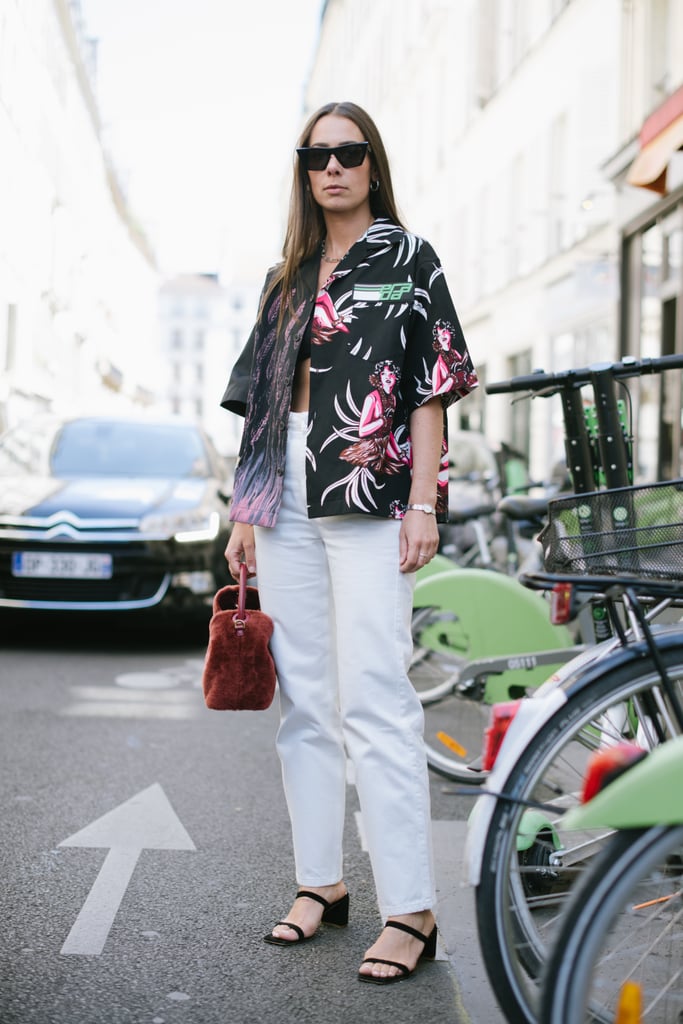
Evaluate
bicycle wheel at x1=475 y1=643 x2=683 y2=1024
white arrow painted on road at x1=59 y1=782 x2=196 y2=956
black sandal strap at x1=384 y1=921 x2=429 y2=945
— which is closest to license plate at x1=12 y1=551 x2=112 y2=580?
white arrow painted on road at x1=59 y1=782 x2=196 y2=956

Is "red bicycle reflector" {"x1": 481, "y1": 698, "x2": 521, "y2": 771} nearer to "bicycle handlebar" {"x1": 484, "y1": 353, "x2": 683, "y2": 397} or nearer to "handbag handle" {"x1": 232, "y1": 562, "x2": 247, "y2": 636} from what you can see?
"handbag handle" {"x1": 232, "y1": 562, "x2": 247, "y2": 636}

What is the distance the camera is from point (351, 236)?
304cm

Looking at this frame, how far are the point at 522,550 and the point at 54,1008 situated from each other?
495 centimetres

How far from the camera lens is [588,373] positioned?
336cm

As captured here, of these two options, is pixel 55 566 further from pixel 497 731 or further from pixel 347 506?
pixel 497 731

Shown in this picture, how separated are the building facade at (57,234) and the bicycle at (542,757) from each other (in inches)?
176

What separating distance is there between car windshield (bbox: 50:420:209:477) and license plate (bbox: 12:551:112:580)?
0.97 meters

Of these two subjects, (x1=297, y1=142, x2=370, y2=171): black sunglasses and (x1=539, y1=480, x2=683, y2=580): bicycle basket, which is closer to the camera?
(x1=539, y1=480, x2=683, y2=580): bicycle basket

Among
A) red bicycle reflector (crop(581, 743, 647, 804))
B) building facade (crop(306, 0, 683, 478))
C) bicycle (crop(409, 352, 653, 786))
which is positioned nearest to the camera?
red bicycle reflector (crop(581, 743, 647, 804))

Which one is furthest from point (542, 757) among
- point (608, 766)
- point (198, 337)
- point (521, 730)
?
point (198, 337)

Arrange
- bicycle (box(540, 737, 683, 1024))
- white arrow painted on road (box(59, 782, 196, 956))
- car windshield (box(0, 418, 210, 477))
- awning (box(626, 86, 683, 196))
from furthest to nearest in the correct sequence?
car windshield (box(0, 418, 210, 477)), awning (box(626, 86, 683, 196)), white arrow painted on road (box(59, 782, 196, 956)), bicycle (box(540, 737, 683, 1024))

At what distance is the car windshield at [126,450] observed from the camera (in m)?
8.28

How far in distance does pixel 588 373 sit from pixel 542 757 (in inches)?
57.9

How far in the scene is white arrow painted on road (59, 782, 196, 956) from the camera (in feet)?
9.84
